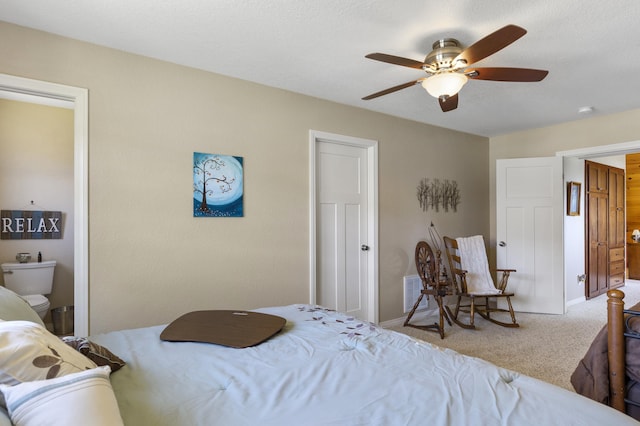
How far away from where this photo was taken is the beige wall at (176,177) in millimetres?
2443

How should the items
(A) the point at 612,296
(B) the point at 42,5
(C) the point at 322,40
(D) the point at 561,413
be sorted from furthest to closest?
1. (C) the point at 322,40
2. (B) the point at 42,5
3. (A) the point at 612,296
4. (D) the point at 561,413

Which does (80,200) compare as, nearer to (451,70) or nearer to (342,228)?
(342,228)

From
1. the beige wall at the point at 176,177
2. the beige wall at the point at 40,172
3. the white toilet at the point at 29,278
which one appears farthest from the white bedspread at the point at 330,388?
the beige wall at the point at 40,172

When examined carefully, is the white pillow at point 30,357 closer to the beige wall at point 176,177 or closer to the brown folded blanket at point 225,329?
the brown folded blanket at point 225,329

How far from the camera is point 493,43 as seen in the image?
1816mm

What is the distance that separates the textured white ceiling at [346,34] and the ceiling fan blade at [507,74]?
0.28 metres

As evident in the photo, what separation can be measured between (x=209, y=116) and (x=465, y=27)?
1.96m

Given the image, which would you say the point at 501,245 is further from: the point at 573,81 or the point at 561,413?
the point at 561,413

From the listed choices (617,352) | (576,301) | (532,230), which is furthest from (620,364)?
(576,301)

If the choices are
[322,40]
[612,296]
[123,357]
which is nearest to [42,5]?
[322,40]

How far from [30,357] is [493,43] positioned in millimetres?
2249

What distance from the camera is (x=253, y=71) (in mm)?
2896

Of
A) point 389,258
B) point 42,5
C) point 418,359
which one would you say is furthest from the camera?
point 389,258

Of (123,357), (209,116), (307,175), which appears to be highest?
(209,116)
